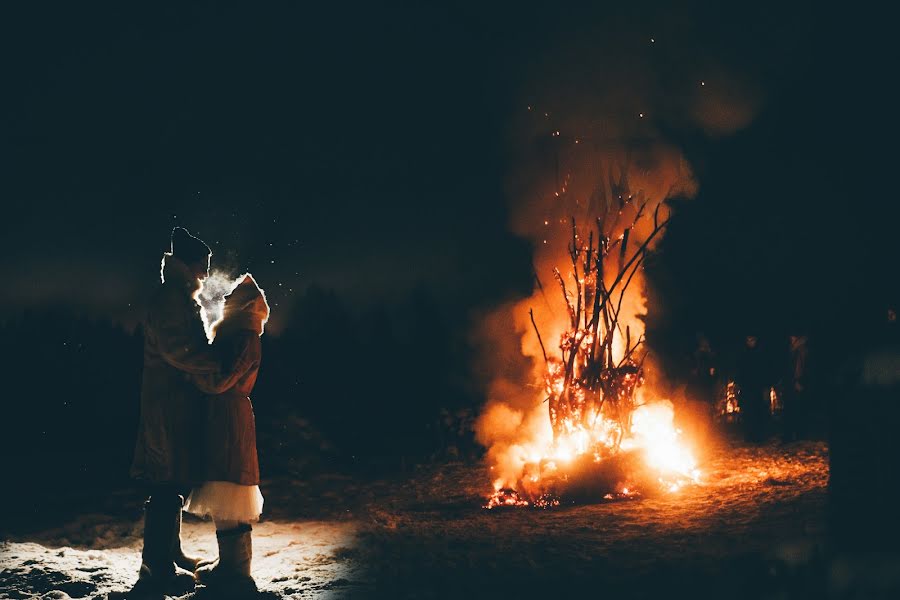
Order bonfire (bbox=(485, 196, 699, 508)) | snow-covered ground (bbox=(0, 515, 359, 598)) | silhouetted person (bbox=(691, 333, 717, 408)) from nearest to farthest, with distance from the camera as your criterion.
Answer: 1. snow-covered ground (bbox=(0, 515, 359, 598))
2. bonfire (bbox=(485, 196, 699, 508))
3. silhouetted person (bbox=(691, 333, 717, 408))

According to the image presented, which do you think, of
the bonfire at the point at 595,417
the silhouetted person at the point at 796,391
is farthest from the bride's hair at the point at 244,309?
the silhouetted person at the point at 796,391

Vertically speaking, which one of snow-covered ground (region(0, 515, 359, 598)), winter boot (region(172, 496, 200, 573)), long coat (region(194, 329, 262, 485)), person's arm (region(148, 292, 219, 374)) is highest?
person's arm (region(148, 292, 219, 374))

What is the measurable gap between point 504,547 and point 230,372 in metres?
2.42

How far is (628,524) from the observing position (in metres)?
5.59

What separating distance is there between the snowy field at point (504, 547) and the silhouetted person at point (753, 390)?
2745mm

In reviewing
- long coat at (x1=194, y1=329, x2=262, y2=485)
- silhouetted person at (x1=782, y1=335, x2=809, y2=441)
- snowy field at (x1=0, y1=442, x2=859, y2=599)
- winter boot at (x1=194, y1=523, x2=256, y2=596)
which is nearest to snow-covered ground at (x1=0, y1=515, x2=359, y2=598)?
snowy field at (x1=0, y1=442, x2=859, y2=599)

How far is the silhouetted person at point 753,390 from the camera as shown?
418 inches

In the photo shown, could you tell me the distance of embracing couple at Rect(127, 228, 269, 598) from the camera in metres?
3.77

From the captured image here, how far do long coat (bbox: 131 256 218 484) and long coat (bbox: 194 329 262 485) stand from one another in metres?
0.07

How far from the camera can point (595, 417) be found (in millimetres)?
7426

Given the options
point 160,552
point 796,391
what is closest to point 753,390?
point 796,391

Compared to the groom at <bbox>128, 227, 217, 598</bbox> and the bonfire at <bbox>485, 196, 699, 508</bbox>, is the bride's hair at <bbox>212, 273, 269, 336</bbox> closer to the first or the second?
the groom at <bbox>128, 227, 217, 598</bbox>

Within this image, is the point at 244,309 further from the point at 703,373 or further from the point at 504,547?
the point at 703,373

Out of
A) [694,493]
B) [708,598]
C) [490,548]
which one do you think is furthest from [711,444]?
[708,598]
